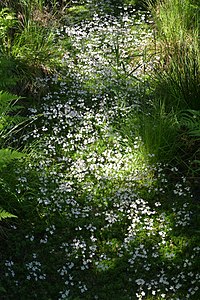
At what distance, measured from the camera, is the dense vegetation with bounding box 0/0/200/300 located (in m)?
4.32

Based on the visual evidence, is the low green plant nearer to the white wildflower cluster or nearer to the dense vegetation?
the dense vegetation

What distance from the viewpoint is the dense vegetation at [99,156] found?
4.32 meters

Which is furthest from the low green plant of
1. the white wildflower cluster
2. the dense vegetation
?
the white wildflower cluster

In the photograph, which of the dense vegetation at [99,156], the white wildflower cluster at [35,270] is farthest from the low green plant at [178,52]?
the white wildflower cluster at [35,270]

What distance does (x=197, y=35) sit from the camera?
578 cm

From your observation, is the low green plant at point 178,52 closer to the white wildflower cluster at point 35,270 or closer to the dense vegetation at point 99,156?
the dense vegetation at point 99,156

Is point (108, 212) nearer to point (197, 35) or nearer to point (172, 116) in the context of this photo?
point (172, 116)

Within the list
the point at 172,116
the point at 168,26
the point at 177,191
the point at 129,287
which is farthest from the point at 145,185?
the point at 168,26

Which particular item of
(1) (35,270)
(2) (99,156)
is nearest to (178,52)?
(2) (99,156)

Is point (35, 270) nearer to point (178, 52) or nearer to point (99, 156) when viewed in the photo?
point (99, 156)

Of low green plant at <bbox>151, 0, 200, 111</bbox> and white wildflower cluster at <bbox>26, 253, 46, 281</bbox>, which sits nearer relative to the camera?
white wildflower cluster at <bbox>26, 253, 46, 281</bbox>

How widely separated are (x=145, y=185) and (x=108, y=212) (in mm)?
438

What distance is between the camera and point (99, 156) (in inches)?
A: 209

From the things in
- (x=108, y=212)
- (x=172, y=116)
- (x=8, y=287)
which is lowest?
(x=8, y=287)
